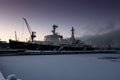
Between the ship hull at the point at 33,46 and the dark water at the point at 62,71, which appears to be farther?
the ship hull at the point at 33,46

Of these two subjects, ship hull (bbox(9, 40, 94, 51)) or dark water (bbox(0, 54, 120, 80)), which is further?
ship hull (bbox(9, 40, 94, 51))

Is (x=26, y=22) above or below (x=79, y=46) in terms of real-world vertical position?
above

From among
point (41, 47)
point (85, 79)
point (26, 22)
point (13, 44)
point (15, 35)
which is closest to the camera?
point (85, 79)

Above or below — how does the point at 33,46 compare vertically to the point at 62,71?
above

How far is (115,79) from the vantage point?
1477cm

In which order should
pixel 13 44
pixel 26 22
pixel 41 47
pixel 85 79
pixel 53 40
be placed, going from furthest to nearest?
pixel 53 40 → pixel 26 22 → pixel 41 47 → pixel 13 44 → pixel 85 79

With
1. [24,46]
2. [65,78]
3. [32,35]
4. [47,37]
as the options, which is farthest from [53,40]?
[65,78]

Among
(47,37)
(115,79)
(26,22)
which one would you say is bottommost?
(115,79)

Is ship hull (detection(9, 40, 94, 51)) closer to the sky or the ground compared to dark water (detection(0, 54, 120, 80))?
closer to the sky

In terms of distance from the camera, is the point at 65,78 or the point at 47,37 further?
the point at 47,37

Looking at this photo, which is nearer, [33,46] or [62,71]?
[62,71]

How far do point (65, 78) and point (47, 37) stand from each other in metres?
97.9

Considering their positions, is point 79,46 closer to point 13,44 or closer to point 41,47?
point 41,47

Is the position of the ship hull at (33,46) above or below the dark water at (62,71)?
above
